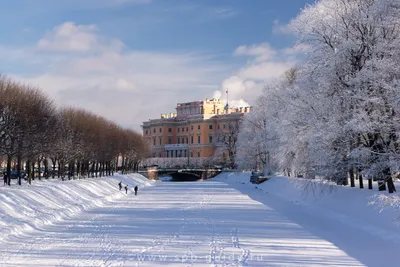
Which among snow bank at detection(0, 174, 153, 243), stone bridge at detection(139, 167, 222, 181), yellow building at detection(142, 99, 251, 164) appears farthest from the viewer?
yellow building at detection(142, 99, 251, 164)

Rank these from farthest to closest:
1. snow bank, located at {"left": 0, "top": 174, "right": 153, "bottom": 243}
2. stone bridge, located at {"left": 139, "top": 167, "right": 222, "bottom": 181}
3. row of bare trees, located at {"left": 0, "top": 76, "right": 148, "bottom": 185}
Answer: stone bridge, located at {"left": 139, "top": 167, "right": 222, "bottom": 181}
row of bare trees, located at {"left": 0, "top": 76, "right": 148, "bottom": 185}
snow bank, located at {"left": 0, "top": 174, "right": 153, "bottom": 243}

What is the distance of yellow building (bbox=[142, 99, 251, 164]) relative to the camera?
4902 inches

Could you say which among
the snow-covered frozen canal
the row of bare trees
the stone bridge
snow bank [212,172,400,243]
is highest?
the row of bare trees

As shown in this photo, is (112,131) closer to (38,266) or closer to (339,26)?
(339,26)

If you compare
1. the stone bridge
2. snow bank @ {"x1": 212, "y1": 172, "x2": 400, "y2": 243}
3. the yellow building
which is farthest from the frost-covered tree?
the yellow building

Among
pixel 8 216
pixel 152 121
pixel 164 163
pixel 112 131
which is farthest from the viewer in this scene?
pixel 152 121

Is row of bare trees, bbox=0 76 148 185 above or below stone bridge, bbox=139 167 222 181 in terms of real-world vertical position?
above

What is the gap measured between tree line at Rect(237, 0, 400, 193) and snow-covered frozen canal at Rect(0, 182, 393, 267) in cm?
362

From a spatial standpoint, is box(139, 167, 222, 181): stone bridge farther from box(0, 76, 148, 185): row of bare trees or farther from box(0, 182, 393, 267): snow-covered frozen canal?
box(0, 182, 393, 267): snow-covered frozen canal

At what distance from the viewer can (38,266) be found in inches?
575

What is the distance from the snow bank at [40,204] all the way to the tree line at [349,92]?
14.3 metres

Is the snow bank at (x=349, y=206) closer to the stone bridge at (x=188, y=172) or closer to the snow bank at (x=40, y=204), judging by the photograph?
the snow bank at (x=40, y=204)

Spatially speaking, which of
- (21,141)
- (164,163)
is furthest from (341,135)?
(164,163)

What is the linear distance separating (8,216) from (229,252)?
11.5m
